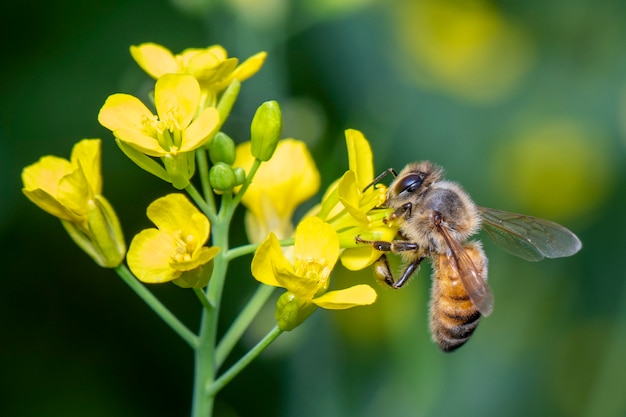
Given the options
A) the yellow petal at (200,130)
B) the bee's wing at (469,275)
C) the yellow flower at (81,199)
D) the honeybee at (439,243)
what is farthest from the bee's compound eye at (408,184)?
the yellow flower at (81,199)

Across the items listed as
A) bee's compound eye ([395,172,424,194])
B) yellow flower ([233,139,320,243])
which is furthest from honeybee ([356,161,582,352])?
yellow flower ([233,139,320,243])

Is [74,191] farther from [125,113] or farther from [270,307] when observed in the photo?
[270,307]

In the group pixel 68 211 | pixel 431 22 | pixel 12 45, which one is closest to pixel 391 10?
pixel 431 22

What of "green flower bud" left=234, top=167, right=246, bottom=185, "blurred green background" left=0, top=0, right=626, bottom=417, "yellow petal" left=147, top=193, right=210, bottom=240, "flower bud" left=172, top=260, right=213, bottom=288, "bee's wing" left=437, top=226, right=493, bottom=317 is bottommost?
"blurred green background" left=0, top=0, right=626, bottom=417

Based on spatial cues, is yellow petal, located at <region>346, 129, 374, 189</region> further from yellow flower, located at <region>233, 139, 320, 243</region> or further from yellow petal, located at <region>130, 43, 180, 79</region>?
yellow petal, located at <region>130, 43, 180, 79</region>

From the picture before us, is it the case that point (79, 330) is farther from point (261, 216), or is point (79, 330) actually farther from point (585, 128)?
point (585, 128)

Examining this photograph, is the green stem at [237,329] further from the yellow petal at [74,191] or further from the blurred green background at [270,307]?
the blurred green background at [270,307]
